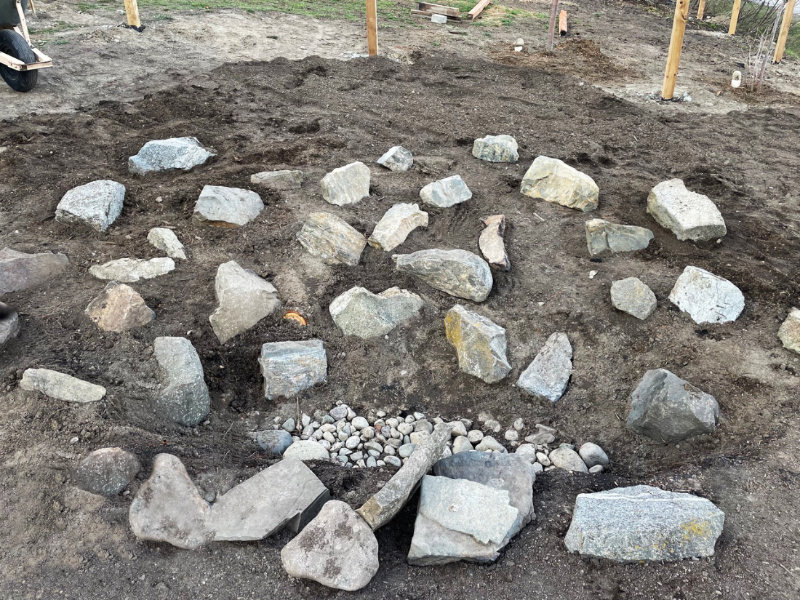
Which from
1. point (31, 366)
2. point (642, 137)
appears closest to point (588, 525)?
point (31, 366)

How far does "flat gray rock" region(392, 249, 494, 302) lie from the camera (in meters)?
4.05

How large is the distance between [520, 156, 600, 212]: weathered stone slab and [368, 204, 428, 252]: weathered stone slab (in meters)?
1.02

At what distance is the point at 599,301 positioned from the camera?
400 cm

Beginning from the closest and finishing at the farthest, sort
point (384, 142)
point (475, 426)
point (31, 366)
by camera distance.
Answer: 1. point (31, 366)
2. point (475, 426)
3. point (384, 142)

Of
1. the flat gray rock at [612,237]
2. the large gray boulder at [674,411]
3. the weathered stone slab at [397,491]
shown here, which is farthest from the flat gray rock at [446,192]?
the weathered stone slab at [397,491]

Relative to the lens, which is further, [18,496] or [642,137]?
[642,137]

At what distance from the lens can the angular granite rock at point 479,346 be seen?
3.63m

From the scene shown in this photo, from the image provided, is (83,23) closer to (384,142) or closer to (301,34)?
(301,34)

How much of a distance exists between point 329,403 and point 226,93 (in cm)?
468

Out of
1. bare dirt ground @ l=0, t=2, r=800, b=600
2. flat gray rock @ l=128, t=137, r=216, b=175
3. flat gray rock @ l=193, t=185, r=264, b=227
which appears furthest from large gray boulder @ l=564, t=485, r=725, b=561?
flat gray rock @ l=128, t=137, r=216, b=175

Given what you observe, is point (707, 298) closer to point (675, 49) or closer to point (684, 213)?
point (684, 213)

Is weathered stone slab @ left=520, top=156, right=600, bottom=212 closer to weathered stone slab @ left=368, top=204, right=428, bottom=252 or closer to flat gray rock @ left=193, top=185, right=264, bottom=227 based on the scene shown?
weathered stone slab @ left=368, top=204, right=428, bottom=252

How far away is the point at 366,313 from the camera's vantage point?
3836 mm

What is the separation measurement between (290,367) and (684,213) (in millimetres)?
3137
